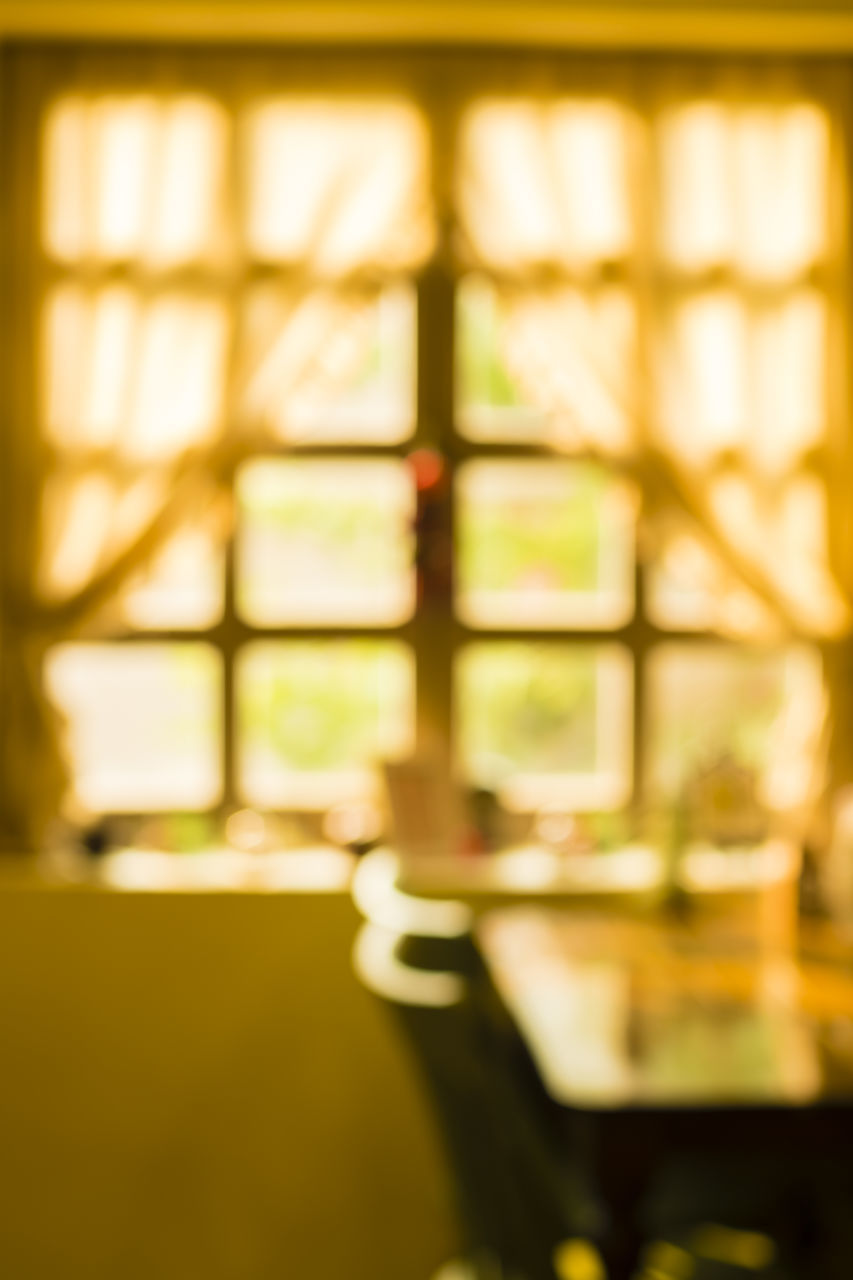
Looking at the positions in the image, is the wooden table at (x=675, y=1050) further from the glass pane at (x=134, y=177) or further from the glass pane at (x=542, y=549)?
the glass pane at (x=134, y=177)

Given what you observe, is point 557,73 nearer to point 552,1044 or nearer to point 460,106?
point 460,106

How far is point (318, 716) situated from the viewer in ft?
11.5

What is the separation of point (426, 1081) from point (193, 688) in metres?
1.67

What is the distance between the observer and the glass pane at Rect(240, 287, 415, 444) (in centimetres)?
334

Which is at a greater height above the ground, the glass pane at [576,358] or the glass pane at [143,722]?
the glass pane at [576,358]

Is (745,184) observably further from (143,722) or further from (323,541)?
(143,722)

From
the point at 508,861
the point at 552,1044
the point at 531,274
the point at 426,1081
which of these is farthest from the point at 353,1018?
the point at 531,274

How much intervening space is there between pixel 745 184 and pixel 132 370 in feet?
4.92

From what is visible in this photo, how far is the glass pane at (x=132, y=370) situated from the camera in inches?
131

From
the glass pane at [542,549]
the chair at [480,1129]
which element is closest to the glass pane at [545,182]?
the glass pane at [542,549]

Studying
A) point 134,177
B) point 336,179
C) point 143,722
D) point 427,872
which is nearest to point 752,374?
point 336,179

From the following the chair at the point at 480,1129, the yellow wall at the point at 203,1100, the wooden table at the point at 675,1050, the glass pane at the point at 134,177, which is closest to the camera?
the wooden table at the point at 675,1050

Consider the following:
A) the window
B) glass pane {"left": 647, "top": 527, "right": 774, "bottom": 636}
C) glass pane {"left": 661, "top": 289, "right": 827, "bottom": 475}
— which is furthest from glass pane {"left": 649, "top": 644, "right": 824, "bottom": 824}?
glass pane {"left": 661, "top": 289, "right": 827, "bottom": 475}

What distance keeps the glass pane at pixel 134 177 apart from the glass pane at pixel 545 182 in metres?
0.59
